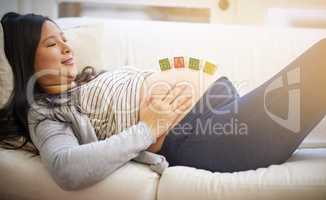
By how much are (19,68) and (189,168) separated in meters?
0.48

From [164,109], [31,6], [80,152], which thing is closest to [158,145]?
[164,109]

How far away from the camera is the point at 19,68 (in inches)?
35.6

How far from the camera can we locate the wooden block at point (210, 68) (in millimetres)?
1030

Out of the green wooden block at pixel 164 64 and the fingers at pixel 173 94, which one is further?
the green wooden block at pixel 164 64

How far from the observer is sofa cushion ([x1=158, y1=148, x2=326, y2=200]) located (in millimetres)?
687

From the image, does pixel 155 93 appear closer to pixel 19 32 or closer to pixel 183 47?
pixel 183 47

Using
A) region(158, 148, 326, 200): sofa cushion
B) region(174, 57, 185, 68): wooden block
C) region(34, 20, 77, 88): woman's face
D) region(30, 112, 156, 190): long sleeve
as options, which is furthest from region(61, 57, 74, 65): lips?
region(158, 148, 326, 200): sofa cushion

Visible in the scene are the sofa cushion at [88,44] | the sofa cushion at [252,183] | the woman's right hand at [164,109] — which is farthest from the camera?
the sofa cushion at [88,44]

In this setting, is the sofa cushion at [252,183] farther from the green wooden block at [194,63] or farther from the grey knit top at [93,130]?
the green wooden block at [194,63]

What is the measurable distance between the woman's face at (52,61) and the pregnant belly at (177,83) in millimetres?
194

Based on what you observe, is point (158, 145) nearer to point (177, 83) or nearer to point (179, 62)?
point (177, 83)

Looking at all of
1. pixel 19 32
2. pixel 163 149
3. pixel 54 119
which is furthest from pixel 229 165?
pixel 19 32

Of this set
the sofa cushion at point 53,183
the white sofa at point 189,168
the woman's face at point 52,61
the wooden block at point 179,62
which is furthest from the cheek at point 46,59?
the wooden block at point 179,62

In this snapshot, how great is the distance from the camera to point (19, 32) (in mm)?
900
